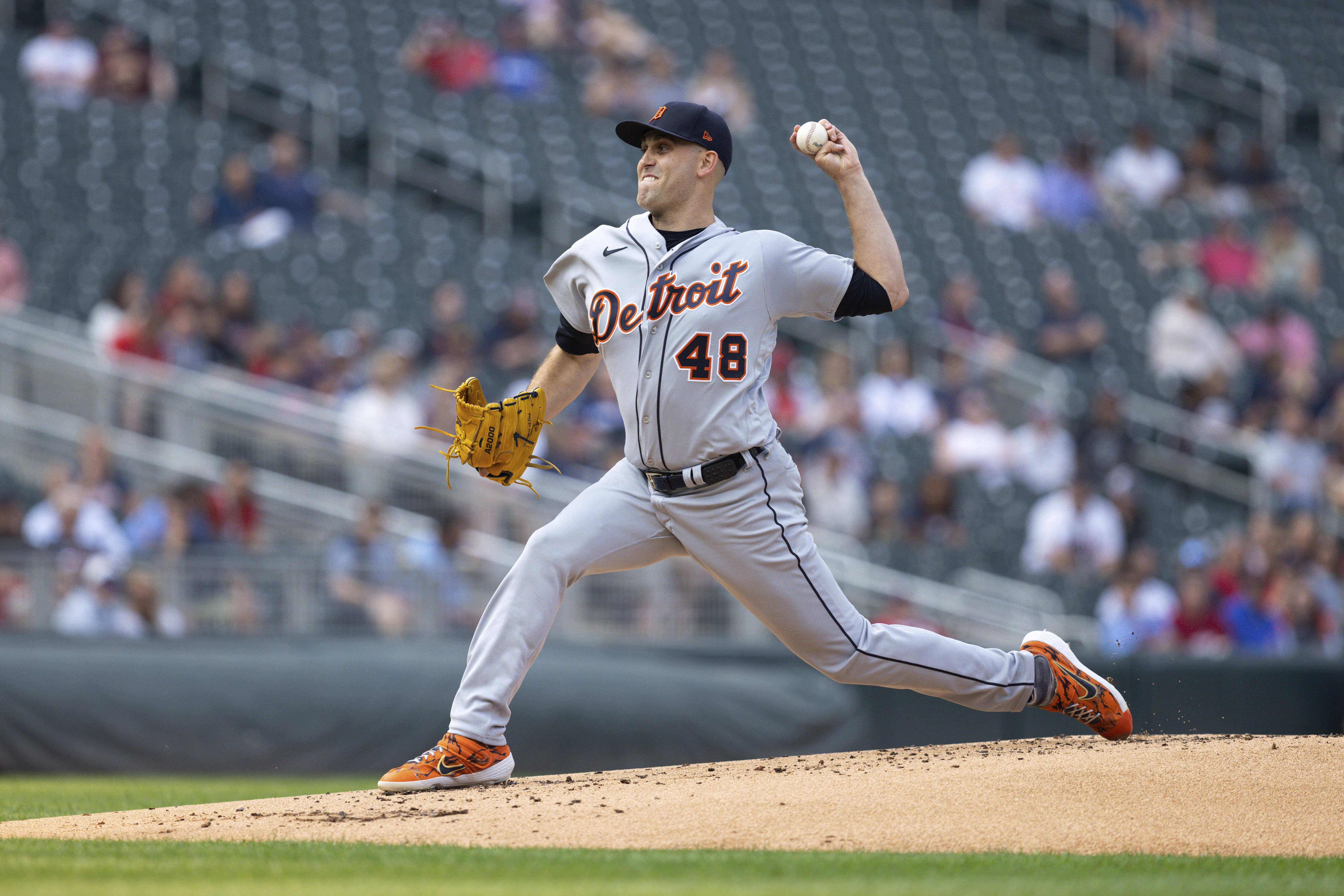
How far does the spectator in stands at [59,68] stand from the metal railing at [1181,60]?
9.43 metres

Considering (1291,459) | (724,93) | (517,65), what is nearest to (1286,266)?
(1291,459)

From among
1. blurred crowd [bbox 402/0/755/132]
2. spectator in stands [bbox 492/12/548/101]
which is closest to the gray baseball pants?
blurred crowd [bbox 402/0/755/132]

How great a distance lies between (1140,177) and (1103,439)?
4.92 m

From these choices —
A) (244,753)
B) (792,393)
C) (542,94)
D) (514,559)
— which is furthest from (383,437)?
(542,94)

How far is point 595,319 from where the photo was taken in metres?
4.35

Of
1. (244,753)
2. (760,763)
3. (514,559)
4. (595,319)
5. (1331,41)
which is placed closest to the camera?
(595,319)

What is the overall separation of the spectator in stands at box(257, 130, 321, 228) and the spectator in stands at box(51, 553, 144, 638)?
4660mm

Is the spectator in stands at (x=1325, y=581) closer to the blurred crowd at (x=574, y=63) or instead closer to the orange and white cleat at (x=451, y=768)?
the blurred crowd at (x=574, y=63)

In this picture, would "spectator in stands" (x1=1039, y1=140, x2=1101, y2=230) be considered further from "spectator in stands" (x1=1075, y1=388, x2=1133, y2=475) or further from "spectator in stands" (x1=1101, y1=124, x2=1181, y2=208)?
"spectator in stands" (x1=1075, y1=388, x2=1133, y2=475)

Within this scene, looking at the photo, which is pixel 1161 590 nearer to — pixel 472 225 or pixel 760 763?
pixel 760 763

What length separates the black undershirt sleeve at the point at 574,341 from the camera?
14.9 ft

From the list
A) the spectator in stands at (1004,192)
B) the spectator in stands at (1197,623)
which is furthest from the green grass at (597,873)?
the spectator in stands at (1004,192)

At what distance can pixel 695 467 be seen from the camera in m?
4.20

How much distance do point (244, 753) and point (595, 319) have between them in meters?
3.63
